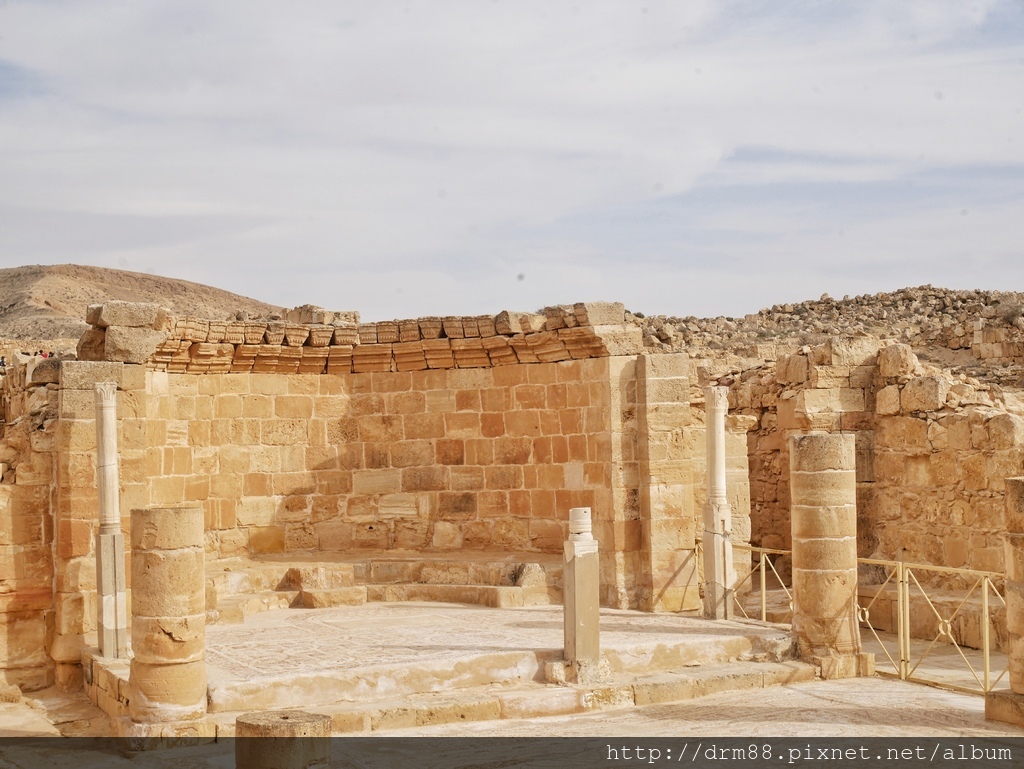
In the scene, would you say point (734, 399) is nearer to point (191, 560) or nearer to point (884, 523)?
point (884, 523)

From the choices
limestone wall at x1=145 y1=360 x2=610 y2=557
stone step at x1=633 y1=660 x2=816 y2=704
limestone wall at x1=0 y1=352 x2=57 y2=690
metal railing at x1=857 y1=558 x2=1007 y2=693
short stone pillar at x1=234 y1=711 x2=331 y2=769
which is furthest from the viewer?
limestone wall at x1=145 y1=360 x2=610 y2=557

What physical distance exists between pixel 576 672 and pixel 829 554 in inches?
97.3

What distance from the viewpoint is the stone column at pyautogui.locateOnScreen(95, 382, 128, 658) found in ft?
30.2

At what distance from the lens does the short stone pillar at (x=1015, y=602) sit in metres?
7.49

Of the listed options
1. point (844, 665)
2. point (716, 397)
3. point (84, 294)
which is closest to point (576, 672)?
point (844, 665)

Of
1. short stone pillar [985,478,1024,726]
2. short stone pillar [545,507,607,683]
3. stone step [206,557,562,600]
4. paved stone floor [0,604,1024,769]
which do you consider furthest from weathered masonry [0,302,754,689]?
short stone pillar [985,478,1024,726]

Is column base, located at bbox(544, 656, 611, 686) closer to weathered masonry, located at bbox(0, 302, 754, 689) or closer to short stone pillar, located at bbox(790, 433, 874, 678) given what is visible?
short stone pillar, located at bbox(790, 433, 874, 678)

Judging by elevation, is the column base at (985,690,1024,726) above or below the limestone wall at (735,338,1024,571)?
below

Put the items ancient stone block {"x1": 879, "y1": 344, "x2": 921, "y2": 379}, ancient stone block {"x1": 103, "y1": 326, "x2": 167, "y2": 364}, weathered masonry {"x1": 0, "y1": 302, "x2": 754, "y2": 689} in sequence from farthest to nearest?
ancient stone block {"x1": 879, "y1": 344, "x2": 921, "y2": 379}
ancient stone block {"x1": 103, "y1": 326, "x2": 167, "y2": 364}
weathered masonry {"x1": 0, "y1": 302, "x2": 754, "y2": 689}

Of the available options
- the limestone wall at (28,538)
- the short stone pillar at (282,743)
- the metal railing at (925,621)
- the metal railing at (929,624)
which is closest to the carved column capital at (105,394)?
the limestone wall at (28,538)

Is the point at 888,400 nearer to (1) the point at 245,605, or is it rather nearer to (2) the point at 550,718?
(2) the point at 550,718

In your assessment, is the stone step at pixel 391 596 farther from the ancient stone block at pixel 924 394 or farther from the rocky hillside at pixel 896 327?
the rocky hillside at pixel 896 327

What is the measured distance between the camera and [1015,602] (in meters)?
Answer: 7.57

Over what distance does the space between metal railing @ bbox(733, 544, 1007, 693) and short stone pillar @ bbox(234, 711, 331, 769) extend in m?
5.00
